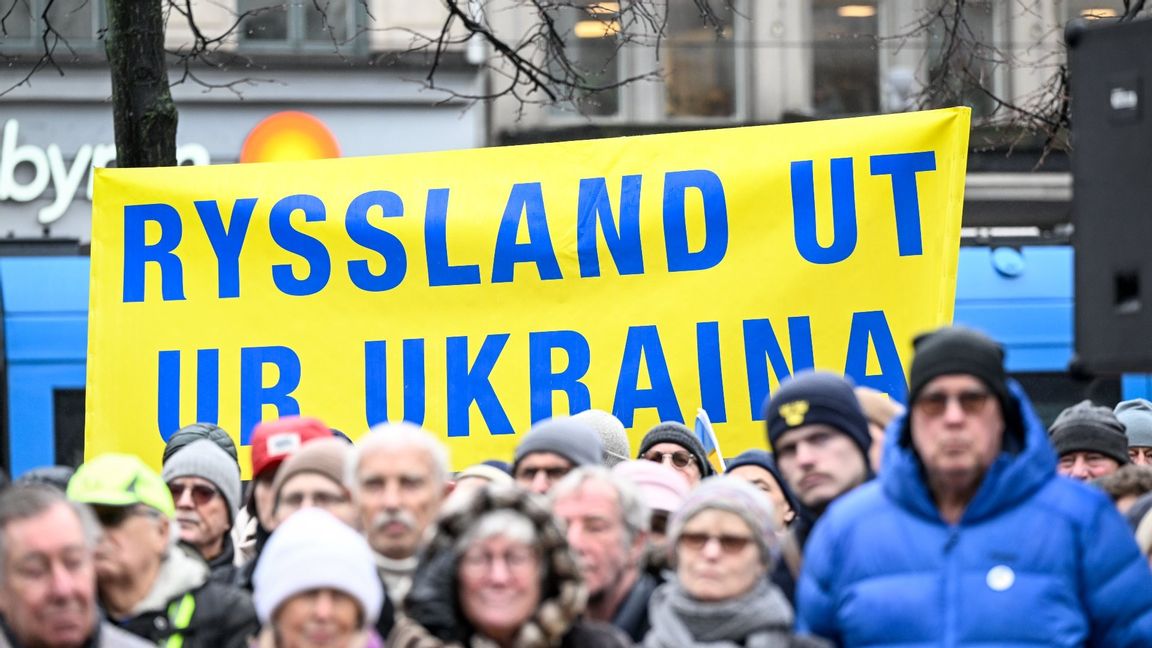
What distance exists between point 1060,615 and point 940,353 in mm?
648

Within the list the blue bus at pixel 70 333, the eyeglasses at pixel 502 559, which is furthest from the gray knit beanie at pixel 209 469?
the blue bus at pixel 70 333

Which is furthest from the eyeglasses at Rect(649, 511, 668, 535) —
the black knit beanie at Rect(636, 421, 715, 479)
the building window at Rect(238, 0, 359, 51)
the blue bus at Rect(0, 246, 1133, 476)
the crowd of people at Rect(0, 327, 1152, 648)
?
the building window at Rect(238, 0, 359, 51)

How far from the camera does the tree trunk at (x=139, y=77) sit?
8.58 metres

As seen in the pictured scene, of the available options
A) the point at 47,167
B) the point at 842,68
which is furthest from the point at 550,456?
the point at 842,68

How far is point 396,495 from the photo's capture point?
514cm

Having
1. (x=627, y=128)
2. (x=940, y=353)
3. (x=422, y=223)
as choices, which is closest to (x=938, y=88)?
(x=422, y=223)

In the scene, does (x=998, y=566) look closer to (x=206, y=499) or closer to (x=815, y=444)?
(x=815, y=444)

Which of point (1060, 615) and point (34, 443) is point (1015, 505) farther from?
point (34, 443)

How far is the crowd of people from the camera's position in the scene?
4.50m

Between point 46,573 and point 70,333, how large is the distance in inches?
385

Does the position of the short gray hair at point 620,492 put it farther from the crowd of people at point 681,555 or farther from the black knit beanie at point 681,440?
the black knit beanie at point 681,440

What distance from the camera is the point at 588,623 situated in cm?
470

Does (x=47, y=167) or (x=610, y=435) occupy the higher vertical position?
(x=47, y=167)

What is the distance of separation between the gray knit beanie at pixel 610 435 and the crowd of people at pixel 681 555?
79.9 inches
